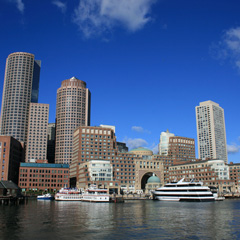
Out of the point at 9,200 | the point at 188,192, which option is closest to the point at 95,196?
the point at 9,200

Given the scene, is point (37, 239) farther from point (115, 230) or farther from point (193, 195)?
point (193, 195)

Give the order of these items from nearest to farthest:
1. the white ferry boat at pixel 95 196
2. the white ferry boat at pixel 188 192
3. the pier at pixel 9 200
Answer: the pier at pixel 9 200 → the white ferry boat at pixel 95 196 → the white ferry boat at pixel 188 192

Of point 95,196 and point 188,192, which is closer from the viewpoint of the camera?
point 95,196

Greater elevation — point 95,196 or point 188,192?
point 188,192

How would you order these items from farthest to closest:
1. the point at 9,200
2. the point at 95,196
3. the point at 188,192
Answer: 1. the point at 188,192
2. the point at 95,196
3. the point at 9,200

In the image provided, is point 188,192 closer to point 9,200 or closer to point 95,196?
point 95,196

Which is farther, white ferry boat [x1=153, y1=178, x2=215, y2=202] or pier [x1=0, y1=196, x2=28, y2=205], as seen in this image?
white ferry boat [x1=153, y1=178, x2=215, y2=202]

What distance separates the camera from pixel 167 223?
243 ft

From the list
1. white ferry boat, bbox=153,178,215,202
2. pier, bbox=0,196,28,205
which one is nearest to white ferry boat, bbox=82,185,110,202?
white ferry boat, bbox=153,178,215,202

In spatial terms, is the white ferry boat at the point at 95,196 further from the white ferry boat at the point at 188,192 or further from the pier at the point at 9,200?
the pier at the point at 9,200

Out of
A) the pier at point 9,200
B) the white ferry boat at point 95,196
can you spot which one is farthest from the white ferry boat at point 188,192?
the pier at point 9,200

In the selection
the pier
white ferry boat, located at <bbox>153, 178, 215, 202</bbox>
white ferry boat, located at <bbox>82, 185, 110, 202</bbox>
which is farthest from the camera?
white ferry boat, located at <bbox>153, 178, 215, 202</bbox>

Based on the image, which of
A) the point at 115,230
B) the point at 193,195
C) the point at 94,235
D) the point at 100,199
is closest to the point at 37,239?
the point at 94,235

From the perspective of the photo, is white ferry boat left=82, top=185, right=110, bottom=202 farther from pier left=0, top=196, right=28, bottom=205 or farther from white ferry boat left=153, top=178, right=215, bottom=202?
pier left=0, top=196, right=28, bottom=205
